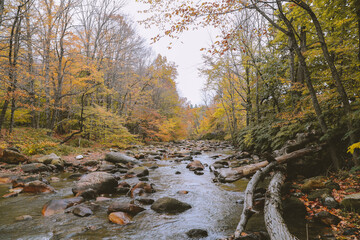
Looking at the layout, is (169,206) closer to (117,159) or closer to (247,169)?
(247,169)

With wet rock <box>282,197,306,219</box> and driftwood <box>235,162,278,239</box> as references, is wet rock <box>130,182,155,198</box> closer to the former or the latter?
driftwood <box>235,162,278,239</box>

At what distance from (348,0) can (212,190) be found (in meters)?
6.68

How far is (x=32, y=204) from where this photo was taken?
14.7 ft

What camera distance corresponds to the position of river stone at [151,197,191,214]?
438cm

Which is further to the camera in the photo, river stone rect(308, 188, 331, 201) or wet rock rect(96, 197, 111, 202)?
wet rock rect(96, 197, 111, 202)

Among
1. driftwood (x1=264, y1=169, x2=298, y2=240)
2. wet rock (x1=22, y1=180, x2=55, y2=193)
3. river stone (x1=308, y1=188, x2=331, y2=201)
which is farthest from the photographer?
wet rock (x1=22, y1=180, x2=55, y2=193)

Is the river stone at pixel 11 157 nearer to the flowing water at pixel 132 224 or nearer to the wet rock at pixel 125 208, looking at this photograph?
the flowing water at pixel 132 224

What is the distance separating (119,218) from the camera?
379 cm

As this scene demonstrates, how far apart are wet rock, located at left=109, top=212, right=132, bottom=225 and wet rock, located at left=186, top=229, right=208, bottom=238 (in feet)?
4.37

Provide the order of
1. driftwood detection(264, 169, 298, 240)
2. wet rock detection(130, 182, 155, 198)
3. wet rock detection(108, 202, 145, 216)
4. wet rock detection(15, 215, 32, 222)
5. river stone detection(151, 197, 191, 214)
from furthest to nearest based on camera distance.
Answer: wet rock detection(130, 182, 155, 198)
river stone detection(151, 197, 191, 214)
wet rock detection(108, 202, 145, 216)
wet rock detection(15, 215, 32, 222)
driftwood detection(264, 169, 298, 240)

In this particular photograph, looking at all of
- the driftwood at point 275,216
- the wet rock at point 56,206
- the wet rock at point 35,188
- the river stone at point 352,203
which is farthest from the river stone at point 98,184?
the river stone at point 352,203

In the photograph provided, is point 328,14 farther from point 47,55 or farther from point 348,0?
point 47,55

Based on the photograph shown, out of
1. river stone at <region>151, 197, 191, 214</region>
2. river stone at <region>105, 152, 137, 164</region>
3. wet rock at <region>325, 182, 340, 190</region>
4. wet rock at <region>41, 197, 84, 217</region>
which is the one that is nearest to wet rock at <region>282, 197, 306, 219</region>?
wet rock at <region>325, 182, 340, 190</region>

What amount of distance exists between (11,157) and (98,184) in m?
5.24
